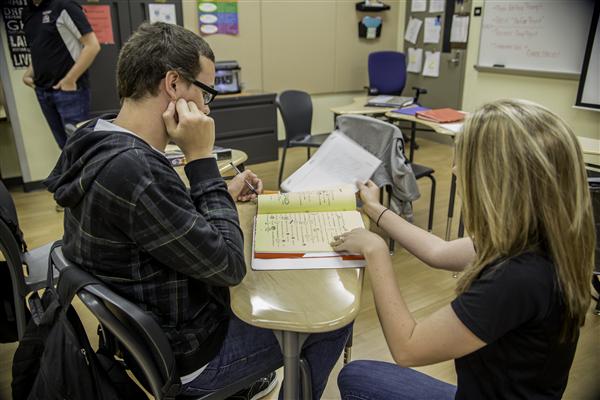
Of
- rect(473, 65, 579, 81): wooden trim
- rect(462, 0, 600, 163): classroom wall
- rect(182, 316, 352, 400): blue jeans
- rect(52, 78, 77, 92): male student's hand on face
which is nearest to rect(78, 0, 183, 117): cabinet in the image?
rect(52, 78, 77, 92): male student's hand on face

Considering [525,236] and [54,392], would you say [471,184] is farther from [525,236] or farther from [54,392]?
[54,392]

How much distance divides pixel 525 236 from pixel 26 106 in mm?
4023

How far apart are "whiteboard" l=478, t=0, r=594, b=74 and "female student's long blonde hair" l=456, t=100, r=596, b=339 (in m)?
3.82

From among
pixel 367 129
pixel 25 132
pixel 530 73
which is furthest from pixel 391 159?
pixel 25 132

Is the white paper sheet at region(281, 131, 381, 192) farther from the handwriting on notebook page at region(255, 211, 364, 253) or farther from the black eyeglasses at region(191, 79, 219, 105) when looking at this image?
the black eyeglasses at region(191, 79, 219, 105)

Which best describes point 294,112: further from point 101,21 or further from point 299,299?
point 299,299

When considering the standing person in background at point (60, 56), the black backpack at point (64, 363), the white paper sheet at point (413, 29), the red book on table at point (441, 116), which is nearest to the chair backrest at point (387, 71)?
the white paper sheet at point (413, 29)

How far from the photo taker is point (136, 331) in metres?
0.85

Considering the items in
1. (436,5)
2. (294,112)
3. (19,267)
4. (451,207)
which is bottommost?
(451,207)

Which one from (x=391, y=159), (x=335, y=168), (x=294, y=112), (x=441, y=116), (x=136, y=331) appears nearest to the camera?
(x=136, y=331)

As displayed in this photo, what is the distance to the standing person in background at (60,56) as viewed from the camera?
312 centimetres

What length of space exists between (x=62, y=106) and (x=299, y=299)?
3.11 m

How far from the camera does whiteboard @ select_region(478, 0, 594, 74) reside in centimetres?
387

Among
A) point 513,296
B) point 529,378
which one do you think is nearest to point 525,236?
point 513,296
